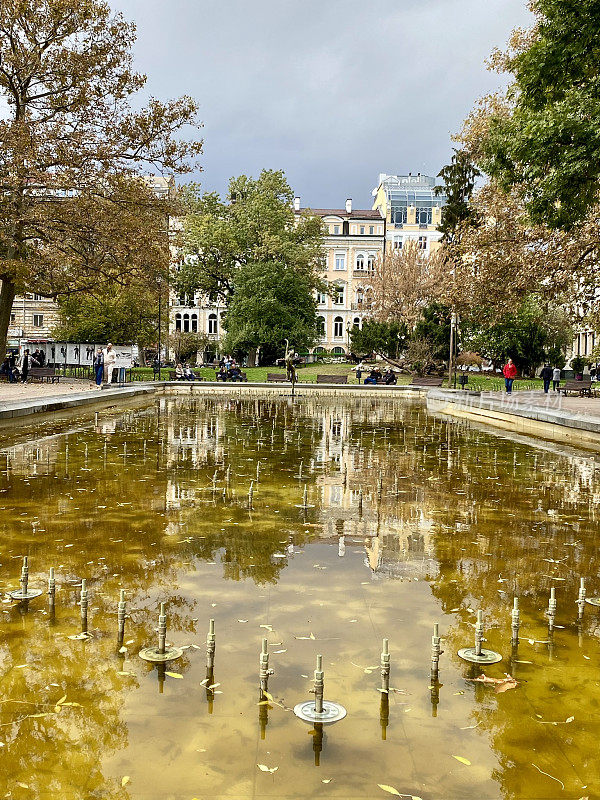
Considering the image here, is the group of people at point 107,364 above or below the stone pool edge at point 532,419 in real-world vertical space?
above

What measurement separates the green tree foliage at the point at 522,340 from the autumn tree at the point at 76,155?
2351 centimetres

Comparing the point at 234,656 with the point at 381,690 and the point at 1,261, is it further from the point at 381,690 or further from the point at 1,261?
the point at 1,261

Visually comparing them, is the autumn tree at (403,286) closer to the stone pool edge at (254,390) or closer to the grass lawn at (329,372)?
the grass lawn at (329,372)

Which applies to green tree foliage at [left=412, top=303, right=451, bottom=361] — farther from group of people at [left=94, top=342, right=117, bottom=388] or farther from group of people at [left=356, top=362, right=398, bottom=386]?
group of people at [left=94, top=342, right=117, bottom=388]

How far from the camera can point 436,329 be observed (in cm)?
4541

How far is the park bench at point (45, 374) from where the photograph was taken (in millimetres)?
39281

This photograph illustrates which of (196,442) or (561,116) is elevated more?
(561,116)

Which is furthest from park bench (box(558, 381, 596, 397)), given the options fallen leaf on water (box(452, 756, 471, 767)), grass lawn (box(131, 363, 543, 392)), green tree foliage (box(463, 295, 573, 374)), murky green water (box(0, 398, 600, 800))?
fallen leaf on water (box(452, 756, 471, 767))

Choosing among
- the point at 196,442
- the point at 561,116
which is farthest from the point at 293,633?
the point at 561,116

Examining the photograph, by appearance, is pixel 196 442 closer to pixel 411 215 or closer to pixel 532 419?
pixel 532 419

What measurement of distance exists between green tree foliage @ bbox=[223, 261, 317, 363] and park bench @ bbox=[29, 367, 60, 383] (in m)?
16.5

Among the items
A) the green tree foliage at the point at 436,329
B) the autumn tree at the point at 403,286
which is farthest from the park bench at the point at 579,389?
the autumn tree at the point at 403,286

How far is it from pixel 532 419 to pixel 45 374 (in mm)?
27778

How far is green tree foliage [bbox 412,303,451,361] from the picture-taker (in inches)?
1785
